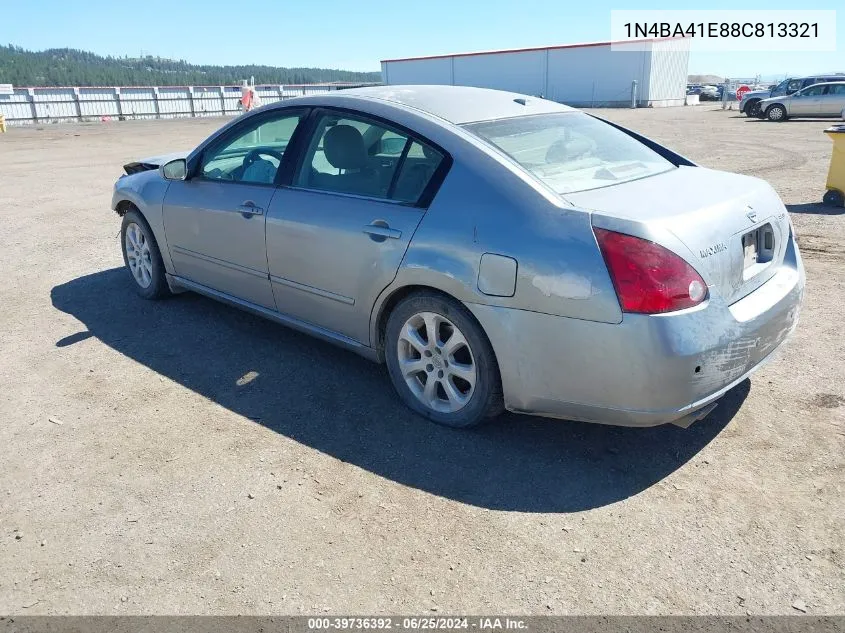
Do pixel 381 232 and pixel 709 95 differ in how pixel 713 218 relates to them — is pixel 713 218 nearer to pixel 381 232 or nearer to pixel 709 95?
pixel 381 232

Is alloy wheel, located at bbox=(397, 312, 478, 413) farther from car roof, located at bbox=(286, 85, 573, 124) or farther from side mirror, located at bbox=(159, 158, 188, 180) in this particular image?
side mirror, located at bbox=(159, 158, 188, 180)

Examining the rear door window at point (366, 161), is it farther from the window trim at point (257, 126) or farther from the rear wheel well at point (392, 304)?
the rear wheel well at point (392, 304)

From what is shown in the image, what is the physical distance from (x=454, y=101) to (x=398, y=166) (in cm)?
58

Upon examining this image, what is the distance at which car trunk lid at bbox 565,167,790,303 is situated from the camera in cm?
289

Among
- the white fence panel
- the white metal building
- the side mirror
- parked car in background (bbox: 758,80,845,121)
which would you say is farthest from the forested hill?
the side mirror

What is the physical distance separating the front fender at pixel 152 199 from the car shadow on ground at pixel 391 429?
0.63 m

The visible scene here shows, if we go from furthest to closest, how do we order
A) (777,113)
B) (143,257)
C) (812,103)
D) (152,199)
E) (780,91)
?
(780,91) → (777,113) → (812,103) → (143,257) → (152,199)

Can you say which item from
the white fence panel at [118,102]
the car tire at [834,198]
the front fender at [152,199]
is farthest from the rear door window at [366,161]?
the white fence panel at [118,102]

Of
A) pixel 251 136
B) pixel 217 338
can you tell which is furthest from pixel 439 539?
pixel 251 136

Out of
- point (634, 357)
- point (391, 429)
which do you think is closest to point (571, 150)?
point (634, 357)

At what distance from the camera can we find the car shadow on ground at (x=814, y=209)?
28.7ft

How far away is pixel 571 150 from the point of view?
3689 mm

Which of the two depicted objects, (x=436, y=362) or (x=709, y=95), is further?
(x=709, y=95)

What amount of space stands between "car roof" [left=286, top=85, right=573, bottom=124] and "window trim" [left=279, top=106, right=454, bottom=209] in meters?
0.10
